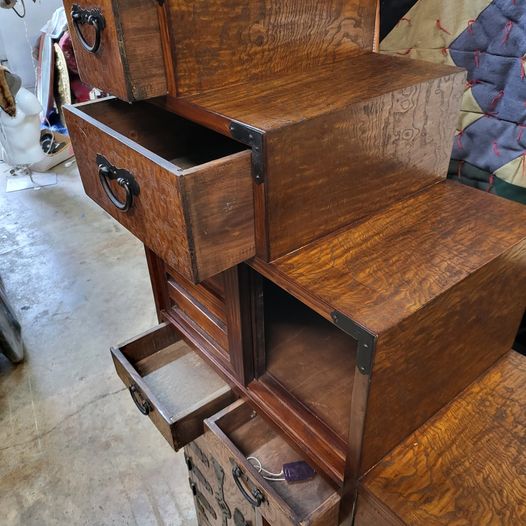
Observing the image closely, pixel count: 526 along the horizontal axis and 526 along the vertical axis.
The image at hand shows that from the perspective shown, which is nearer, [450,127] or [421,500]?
[421,500]

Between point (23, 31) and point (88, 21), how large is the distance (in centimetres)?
422

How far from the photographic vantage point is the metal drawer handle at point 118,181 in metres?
0.70

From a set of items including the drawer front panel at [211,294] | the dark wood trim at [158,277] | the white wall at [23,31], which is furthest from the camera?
the white wall at [23,31]

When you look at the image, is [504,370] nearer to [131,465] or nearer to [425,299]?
[425,299]

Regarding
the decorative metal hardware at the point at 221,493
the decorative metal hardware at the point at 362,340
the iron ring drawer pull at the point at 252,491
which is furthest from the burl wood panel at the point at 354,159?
the decorative metal hardware at the point at 221,493

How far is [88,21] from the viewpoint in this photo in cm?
65

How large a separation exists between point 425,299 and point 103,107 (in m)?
0.63

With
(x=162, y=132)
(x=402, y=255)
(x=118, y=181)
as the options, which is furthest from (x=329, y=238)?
(x=162, y=132)

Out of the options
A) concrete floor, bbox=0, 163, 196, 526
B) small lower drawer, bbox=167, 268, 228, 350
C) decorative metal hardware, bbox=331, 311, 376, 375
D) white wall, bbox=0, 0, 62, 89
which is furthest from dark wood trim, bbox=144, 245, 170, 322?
white wall, bbox=0, 0, 62, 89

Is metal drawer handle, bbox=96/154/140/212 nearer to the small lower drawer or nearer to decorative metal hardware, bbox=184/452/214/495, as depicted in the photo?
the small lower drawer

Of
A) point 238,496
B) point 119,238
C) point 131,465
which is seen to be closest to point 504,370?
point 238,496

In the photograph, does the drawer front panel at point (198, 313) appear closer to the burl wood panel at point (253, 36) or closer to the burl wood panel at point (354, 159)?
the burl wood panel at point (354, 159)

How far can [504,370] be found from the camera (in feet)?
2.70

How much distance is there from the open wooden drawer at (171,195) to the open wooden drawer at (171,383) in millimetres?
336
